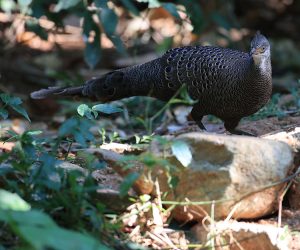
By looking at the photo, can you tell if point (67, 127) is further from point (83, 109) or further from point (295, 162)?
point (295, 162)

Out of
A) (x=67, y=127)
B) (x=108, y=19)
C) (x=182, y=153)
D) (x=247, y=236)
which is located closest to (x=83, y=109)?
(x=67, y=127)

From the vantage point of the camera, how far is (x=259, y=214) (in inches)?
133

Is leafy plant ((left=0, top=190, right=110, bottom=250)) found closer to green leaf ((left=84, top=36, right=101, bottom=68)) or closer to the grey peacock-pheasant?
the grey peacock-pheasant

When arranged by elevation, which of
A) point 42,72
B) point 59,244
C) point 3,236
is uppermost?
point 59,244

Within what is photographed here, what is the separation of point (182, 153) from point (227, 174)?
267 millimetres

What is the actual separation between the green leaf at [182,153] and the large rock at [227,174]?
130 mm

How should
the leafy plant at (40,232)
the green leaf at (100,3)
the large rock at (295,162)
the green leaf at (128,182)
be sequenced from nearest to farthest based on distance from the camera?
the leafy plant at (40,232)
the green leaf at (128,182)
the large rock at (295,162)
the green leaf at (100,3)

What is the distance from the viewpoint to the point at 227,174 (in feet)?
10.4

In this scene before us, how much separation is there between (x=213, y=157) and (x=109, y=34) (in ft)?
7.67

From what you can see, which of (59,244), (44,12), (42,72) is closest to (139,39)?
(42,72)

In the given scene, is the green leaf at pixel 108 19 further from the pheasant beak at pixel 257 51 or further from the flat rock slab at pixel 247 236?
the flat rock slab at pixel 247 236

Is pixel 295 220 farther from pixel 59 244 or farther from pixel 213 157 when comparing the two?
pixel 59 244

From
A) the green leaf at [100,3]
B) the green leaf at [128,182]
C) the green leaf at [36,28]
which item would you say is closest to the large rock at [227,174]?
the green leaf at [128,182]

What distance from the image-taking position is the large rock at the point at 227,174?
3197 millimetres
